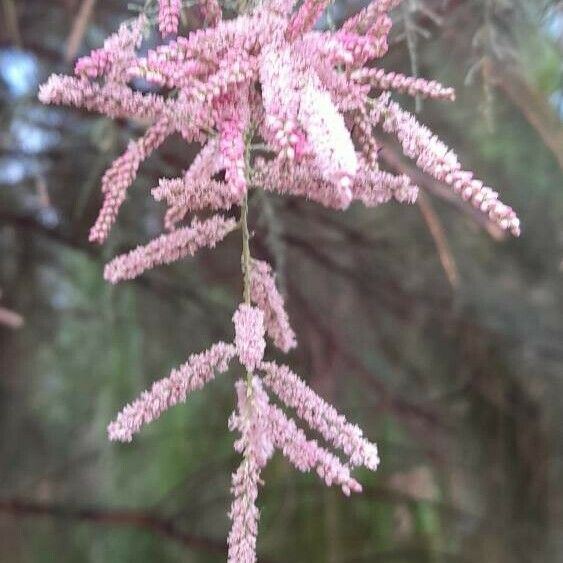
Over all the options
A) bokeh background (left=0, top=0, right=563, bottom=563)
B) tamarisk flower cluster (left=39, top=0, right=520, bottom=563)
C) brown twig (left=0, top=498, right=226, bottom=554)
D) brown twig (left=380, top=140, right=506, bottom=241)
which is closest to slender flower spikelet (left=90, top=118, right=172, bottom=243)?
tamarisk flower cluster (left=39, top=0, right=520, bottom=563)

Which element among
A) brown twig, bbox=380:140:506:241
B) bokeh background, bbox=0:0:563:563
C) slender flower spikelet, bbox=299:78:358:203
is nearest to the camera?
slender flower spikelet, bbox=299:78:358:203

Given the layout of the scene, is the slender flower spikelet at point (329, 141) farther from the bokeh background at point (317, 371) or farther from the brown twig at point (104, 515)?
the brown twig at point (104, 515)

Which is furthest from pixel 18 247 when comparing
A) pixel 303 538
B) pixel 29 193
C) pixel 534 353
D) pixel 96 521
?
pixel 534 353

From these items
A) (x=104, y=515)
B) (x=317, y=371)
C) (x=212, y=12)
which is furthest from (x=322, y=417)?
(x=104, y=515)

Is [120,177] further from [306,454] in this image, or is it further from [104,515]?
[104,515]

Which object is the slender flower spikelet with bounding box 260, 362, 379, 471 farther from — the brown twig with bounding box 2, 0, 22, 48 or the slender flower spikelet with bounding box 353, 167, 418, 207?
the brown twig with bounding box 2, 0, 22, 48

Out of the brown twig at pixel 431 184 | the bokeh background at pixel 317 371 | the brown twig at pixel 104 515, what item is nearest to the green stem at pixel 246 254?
the brown twig at pixel 431 184

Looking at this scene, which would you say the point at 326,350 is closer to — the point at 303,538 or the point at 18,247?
the point at 303,538
